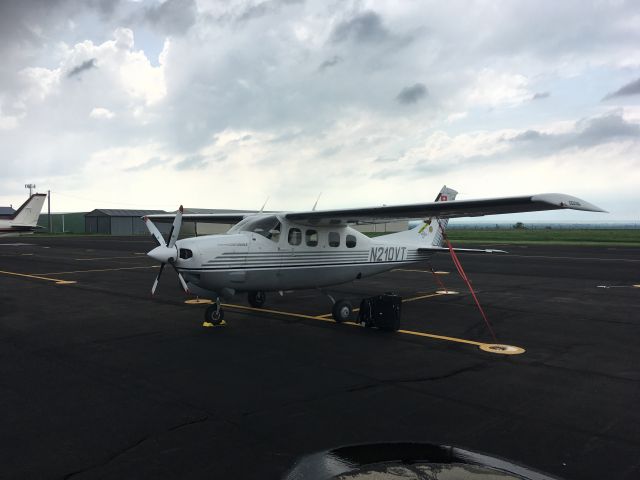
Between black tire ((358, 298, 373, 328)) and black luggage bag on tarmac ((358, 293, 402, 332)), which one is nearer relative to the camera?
black luggage bag on tarmac ((358, 293, 402, 332))

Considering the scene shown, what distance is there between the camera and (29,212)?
41.4 m

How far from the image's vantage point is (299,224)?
1140 cm

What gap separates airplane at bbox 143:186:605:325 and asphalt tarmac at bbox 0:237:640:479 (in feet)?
3.39

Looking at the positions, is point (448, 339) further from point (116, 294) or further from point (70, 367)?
point (116, 294)

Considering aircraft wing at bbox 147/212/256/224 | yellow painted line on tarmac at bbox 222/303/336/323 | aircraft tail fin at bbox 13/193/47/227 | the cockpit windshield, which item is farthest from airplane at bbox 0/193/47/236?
the cockpit windshield

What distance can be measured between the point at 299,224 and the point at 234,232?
5.42ft

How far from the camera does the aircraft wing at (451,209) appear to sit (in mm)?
7199

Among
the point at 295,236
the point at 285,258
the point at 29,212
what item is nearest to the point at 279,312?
the point at 285,258

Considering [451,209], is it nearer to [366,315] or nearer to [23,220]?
[366,315]

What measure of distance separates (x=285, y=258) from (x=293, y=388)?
194 inches

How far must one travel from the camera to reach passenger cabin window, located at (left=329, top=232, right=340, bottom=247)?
11.9 meters

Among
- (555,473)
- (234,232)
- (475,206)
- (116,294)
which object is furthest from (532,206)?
(116,294)

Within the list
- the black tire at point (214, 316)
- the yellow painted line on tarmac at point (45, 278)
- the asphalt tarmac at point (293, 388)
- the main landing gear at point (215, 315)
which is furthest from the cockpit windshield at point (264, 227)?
the yellow painted line on tarmac at point (45, 278)

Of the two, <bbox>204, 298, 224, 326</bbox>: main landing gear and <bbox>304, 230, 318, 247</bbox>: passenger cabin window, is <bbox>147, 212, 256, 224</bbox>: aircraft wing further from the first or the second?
<bbox>204, 298, 224, 326</bbox>: main landing gear
